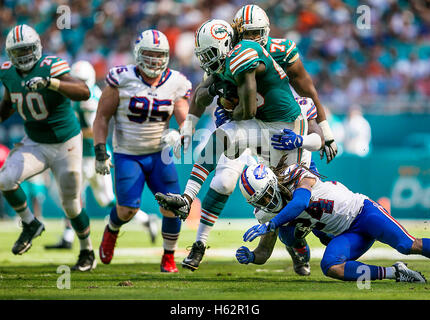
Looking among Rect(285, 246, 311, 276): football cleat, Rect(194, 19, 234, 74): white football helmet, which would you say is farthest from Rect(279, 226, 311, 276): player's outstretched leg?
Rect(194, 19, 234, 74): white football helmet

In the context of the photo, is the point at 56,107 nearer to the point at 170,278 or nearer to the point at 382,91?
the point at 170,278

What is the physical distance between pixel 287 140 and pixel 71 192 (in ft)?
7.54

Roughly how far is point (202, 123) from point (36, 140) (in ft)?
17.2

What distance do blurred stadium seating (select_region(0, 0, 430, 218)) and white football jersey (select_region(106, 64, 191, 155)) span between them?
16.5ft

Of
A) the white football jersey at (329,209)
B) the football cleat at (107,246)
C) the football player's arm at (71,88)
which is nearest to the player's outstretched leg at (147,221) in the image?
the football cleat at (107,246)

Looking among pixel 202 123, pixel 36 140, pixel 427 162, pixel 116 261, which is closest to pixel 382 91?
pixel 427 162

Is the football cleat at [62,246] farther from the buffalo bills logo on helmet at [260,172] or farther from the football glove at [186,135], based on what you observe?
the buffalo bills logo on helmet at [260,172]

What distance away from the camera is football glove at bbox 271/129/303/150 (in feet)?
18.1

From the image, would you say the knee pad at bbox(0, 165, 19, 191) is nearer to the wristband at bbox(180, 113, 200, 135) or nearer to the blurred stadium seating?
the wristband at bbox(180, 113, 200, 135)

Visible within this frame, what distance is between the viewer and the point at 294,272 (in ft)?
21.2

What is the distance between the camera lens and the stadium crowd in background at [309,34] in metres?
13.5

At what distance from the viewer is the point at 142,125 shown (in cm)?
670

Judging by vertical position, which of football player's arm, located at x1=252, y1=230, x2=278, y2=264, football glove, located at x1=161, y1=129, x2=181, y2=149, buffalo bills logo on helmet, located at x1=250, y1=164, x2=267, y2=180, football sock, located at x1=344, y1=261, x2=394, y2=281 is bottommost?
football player's arm, located at x1=252, y1=230, x2=278, y2=264

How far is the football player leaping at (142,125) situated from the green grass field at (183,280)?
1.78 ft
